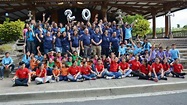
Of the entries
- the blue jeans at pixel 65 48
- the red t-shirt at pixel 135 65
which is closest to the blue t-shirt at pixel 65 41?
the blue jeans at pixel 65 48

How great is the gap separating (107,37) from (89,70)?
2527 millimetres

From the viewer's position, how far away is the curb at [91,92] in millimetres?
7532

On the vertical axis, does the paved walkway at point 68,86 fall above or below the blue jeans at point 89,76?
below

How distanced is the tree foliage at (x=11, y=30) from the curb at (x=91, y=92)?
8696 millimetres

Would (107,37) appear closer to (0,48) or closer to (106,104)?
(106,104)

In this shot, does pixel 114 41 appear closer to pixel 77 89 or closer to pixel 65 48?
pixel 65 48

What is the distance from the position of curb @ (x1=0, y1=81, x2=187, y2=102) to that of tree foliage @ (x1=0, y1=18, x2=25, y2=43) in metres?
8.70

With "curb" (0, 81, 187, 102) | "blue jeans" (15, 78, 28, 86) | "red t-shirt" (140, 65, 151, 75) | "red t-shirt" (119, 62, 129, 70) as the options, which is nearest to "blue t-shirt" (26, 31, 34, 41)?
"blue jeans" (15, 78, 28, 86)

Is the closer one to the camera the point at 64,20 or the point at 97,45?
the point at 97,45

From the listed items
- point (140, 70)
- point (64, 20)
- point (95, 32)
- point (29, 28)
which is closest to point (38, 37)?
point (29, 28)

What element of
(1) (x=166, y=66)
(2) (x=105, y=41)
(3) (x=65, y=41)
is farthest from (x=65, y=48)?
(1) (x=166, y=66)

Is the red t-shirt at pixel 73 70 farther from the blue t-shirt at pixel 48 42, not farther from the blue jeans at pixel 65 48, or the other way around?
the blue t-shirt at pixel 48 42

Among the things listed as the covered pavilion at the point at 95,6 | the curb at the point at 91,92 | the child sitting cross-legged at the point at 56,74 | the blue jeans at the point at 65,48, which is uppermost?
the covered pavilion at the point at 95,6

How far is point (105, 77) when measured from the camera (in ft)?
33.2
